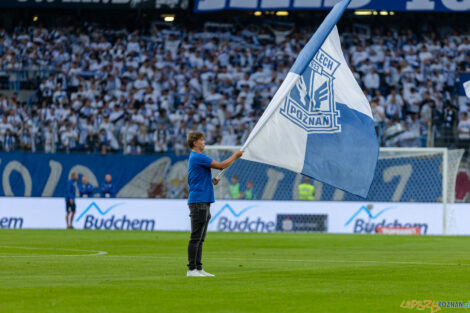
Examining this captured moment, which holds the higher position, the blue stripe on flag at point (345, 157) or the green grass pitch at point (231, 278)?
the blue stripe on flag at point (345, 157)

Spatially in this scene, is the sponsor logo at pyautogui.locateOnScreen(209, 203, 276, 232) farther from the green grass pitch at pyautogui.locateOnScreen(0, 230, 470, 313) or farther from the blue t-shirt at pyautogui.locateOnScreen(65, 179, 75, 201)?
the green grass pitch at pyautogui.locateOnScreen(0, 230, 470, 313)

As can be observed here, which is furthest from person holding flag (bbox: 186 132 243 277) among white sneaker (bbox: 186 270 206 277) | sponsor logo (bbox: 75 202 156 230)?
sponsor logo (bbox: 75 202 156 230)

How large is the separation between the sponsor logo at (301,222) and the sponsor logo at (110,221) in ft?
17.2

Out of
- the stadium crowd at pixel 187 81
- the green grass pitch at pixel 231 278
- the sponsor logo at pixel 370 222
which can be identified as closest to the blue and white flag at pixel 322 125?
the green grass pitch at pixel 231 278

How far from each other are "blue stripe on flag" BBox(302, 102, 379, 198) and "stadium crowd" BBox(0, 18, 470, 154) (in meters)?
21.7

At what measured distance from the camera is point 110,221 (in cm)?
3612

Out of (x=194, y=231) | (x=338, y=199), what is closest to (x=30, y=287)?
(x=194, y=231)

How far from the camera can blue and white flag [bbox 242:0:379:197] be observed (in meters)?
14.0

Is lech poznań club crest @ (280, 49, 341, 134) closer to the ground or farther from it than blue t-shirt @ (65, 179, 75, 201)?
farther from it

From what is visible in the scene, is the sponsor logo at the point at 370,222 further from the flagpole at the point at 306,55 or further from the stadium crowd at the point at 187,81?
the flagpole at the point at 306,55

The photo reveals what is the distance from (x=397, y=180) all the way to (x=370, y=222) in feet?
7.36

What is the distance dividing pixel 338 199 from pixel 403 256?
15685 mm

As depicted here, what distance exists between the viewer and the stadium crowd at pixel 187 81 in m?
37.9

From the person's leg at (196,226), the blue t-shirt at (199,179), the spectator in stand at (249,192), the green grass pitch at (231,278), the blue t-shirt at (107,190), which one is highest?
the blue t-shirt at (199,179)
